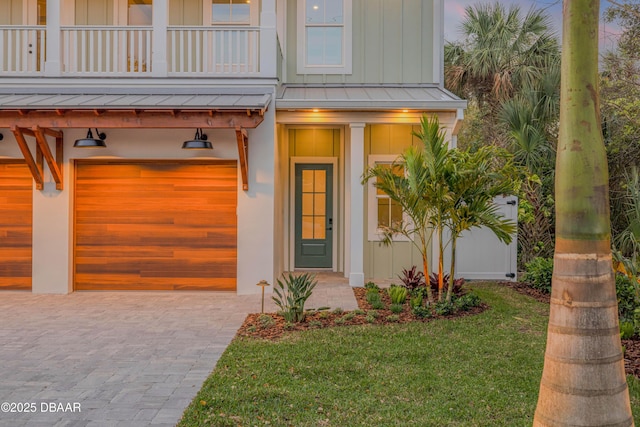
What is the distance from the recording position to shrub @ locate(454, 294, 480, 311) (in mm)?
6785

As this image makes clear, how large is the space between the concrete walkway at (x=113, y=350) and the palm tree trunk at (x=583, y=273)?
8.59 feet

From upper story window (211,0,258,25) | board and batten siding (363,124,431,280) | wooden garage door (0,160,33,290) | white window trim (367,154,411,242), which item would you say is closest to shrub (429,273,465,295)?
board and batten siding (363,124,431,280)

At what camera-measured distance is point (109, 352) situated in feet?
16.9

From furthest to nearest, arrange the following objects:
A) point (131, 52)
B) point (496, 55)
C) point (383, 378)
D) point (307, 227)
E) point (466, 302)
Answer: point (496, 55) < point (307, 227) < point (131, 52) < point (466, 302) < point (383, 378)

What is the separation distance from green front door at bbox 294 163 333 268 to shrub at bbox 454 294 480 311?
12.6ft

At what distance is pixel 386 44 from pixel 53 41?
6.19 metres

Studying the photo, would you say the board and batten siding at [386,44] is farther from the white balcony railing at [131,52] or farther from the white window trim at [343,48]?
the white balcony railing at [131,52]

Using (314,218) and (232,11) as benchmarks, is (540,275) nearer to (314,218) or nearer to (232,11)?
(314,218)

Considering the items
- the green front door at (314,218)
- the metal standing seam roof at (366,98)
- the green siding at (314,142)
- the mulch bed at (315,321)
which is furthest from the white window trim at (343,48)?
the mulch bed at (315,321)

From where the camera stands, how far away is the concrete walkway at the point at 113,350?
3.74m

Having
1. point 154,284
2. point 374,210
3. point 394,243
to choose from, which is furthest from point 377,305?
point 154,284

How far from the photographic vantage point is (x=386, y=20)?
9859 millimetres

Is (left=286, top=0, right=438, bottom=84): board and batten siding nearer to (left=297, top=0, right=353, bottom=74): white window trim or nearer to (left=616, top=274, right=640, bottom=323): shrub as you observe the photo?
(left=297, top=0, right=353, bottom=74): white window trim

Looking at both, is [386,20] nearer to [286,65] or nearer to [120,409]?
[286,65]
